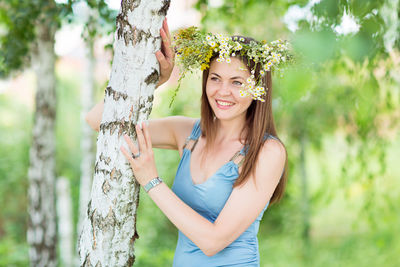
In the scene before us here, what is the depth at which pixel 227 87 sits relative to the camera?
6.16 feet

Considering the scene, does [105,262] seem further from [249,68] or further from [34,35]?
[34,35]

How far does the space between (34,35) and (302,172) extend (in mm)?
4422

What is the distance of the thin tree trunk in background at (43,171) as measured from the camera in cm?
322

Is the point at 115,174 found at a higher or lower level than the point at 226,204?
higher

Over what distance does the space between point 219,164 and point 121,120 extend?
2.10 ft

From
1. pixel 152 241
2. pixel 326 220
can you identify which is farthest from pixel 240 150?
pixel 326 220

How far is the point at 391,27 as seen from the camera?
1.80 meters

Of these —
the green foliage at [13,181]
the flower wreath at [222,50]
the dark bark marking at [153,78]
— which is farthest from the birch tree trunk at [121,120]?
the green foliage at [13,181]

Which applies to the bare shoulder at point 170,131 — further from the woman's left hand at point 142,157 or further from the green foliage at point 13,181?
the green foliage at point 13,181

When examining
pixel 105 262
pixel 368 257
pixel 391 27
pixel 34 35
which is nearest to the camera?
pixel 105 262

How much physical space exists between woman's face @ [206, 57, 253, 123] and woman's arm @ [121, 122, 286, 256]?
0.23 meters

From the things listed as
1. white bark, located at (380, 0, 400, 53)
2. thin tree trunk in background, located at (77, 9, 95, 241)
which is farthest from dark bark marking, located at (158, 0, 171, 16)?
thin tree trunk in background, located at (77, 9, 95, 241)

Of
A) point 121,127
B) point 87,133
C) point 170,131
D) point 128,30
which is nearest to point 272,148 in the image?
point 170,131

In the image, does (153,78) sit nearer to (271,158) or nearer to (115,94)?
(115,94)
